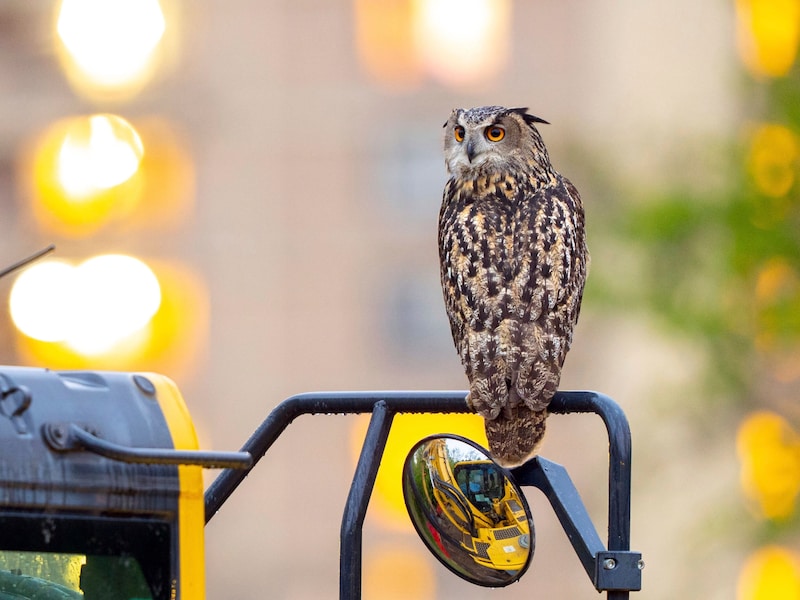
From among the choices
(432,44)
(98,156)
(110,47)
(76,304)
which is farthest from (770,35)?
(110,47)

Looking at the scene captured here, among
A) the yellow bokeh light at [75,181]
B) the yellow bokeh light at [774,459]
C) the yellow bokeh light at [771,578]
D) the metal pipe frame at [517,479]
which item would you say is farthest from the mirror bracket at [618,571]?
the yellow bokeh light at [75,181]

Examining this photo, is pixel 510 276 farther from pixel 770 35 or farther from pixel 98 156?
pixel 98 156

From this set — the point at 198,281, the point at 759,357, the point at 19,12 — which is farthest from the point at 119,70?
the point at 759,357

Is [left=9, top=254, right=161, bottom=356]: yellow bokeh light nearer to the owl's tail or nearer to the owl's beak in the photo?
the owl's beak

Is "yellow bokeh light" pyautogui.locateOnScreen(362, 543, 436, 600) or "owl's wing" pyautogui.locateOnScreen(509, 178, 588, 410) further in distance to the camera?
"yellow bokeh light" pyautogui.locateOnScreen(362, 543, 436, 600)

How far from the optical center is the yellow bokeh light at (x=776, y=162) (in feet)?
40.1

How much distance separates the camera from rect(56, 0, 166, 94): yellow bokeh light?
93.5ft

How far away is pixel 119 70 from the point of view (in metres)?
30.8

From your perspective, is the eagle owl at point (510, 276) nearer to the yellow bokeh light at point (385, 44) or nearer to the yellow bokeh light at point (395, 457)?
the yellow bokeh light at point (395, 457)

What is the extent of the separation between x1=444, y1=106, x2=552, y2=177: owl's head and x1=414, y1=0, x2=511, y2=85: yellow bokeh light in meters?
24.9

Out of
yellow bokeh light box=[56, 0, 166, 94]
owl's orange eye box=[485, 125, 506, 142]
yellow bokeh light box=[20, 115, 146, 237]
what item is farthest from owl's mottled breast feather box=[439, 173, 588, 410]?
yellow bokeh light box=[20, 115, 146, 237]

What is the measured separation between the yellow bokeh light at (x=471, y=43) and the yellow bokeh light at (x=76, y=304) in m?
6.92

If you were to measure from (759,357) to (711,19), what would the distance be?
59.7 ft

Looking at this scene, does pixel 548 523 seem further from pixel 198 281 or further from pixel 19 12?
pixel 19 12
